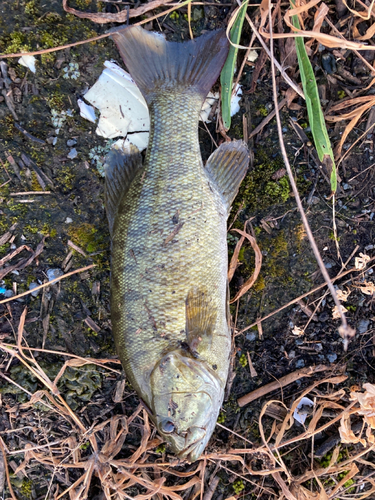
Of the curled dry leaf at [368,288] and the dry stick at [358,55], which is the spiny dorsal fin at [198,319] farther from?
the dry stick at [358,55]

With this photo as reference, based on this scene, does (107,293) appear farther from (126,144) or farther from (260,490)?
(260,490)

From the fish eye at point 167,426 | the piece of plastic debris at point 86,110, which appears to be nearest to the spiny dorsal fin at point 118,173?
the piece of plastic debris at point 86,110

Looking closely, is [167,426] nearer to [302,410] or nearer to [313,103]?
[302,410]

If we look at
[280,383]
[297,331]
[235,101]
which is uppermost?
[235,101]

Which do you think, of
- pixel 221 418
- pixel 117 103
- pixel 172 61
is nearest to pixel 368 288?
pixel 221 418

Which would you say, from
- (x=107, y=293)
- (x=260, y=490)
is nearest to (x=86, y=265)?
(x=107, y=293)

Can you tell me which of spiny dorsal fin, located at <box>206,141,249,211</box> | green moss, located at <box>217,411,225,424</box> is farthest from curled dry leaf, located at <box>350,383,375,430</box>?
spiny dorsal fin, located at <box>206,141,249,211</box>

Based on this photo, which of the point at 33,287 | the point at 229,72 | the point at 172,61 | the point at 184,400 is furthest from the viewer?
the point at 33,287
